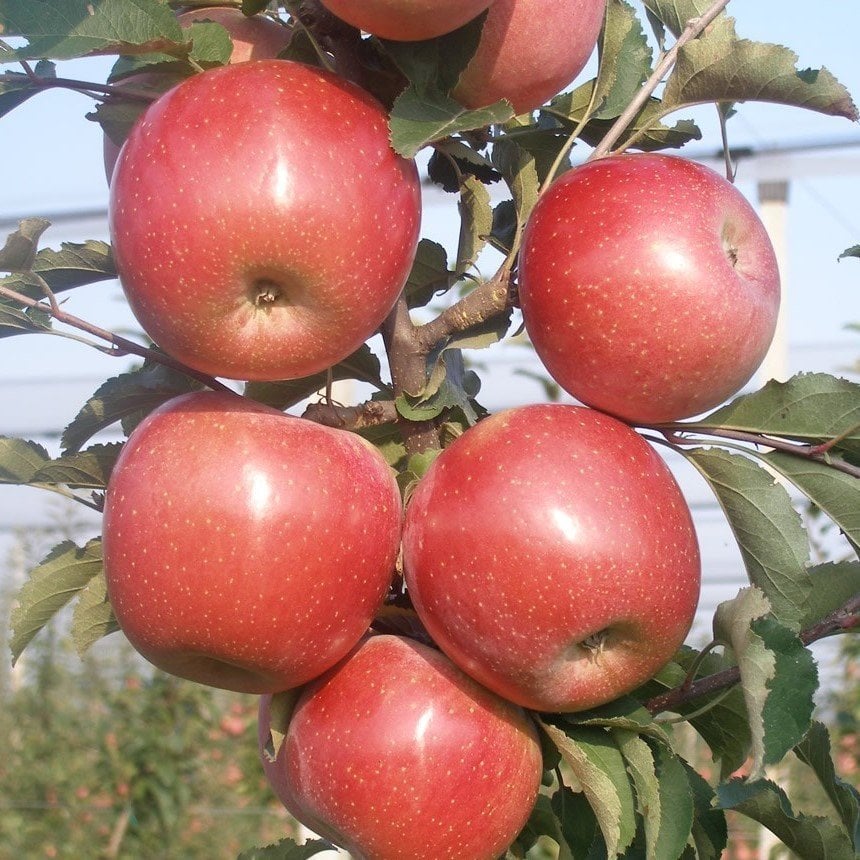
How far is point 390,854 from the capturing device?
91cm

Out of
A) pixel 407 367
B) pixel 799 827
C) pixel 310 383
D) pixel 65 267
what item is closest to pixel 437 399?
pixel 407 367

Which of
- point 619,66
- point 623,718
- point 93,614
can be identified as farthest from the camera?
point 93,614

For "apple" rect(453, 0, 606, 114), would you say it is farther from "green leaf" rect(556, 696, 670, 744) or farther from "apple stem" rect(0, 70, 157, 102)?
"green leaf" rect(556, 696, 670, 744)

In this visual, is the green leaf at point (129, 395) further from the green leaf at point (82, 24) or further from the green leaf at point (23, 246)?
the green leaf at point (82, 24)

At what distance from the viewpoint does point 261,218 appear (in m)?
0.79

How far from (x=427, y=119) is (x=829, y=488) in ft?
1.48

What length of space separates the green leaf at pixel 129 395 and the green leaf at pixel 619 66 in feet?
1.50

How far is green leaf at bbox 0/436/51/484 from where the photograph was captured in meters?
1.06

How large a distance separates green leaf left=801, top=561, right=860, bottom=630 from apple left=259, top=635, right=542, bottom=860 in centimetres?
29

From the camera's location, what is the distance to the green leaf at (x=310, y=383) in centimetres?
108

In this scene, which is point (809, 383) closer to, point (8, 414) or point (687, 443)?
point (687, 443)

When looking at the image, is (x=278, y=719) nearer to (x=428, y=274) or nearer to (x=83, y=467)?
(x=83, y=467)

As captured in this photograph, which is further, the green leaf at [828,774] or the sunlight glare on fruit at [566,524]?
the green leaf at [828,774]

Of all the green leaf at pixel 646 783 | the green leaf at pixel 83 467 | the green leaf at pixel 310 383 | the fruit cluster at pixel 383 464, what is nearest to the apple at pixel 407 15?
the fruit cluster at pixel 383 464
